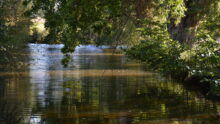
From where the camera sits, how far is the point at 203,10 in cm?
2481

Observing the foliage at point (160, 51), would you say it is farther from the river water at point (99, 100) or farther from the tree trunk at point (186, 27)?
the tree trunk at point (186, 27)

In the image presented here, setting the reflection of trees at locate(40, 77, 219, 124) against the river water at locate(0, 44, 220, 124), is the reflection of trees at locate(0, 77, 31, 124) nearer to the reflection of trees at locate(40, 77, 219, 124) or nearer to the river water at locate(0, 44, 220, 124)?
the river water at locate(0, 44, 220, 124)

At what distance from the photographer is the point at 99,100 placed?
17.1 metres

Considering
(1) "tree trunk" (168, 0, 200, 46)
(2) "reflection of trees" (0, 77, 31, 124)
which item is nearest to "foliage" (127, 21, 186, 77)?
(2) "reflection of trees" (0, 77, 31, 124)

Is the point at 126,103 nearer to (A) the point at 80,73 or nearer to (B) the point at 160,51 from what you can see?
(B) the point at 160,51

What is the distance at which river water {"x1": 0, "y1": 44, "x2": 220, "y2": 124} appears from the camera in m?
13.8

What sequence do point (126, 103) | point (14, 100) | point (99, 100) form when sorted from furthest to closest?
point (99, 100) < point (14, 100) < point (126, 103)

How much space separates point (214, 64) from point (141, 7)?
20.2 ft

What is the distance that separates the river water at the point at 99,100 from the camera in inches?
541

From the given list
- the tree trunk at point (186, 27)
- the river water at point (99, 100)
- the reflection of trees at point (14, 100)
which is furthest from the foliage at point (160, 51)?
the tree trunk at point (186, 27)

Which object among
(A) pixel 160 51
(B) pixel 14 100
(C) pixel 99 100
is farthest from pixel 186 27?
(B) pixel 14 100

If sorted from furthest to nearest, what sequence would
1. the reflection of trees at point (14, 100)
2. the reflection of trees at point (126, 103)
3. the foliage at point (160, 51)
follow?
the foliage at point (160, 51) → the reflection of trees at point (126, 103) → the reflection of trees at point (14, 100)

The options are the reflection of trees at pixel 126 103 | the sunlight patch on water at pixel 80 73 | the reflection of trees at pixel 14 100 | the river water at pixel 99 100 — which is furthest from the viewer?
the sunlight patch on water at pixel 80 73

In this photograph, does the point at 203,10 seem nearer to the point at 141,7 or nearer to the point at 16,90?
the point at 141,7
